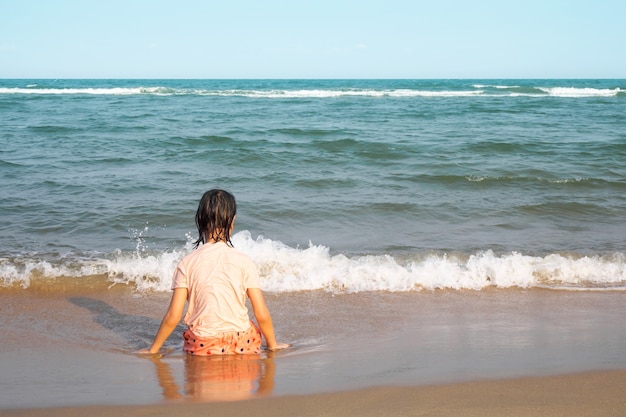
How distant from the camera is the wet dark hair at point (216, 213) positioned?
10.9ft

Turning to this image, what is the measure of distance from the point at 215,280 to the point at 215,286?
3 centimetres

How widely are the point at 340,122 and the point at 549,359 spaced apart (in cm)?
1558

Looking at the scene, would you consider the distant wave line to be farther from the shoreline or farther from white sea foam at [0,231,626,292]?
the shoreline

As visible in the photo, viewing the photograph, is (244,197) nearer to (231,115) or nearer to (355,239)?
(355,239)

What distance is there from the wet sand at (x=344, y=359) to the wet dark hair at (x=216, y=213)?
0.74 metres

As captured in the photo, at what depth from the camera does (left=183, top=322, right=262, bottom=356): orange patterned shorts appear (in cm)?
347

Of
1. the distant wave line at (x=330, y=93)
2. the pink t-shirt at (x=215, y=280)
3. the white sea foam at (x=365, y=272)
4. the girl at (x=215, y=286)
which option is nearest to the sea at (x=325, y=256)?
the white sea foam at (x=365, y=272)

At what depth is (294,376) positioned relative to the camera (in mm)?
3203

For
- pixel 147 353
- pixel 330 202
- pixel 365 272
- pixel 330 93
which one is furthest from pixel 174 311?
pixel 330 93

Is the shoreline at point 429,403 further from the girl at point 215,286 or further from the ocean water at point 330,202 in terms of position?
the ocean water at point 330,202

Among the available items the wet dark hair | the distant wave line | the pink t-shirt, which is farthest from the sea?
the distant wave line

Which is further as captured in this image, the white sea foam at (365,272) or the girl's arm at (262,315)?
the white sea foam at (365,272)

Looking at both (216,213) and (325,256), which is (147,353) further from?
(325,256)

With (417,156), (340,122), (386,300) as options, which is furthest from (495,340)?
(340,122)
